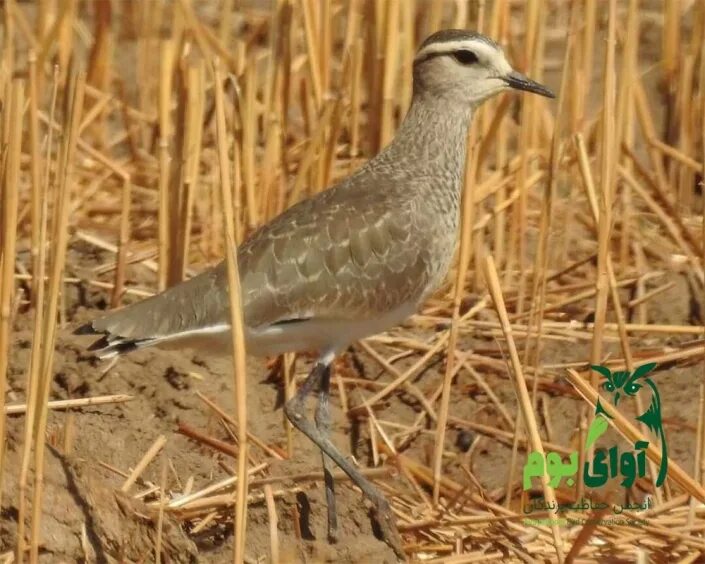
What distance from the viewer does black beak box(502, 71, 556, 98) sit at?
519cm

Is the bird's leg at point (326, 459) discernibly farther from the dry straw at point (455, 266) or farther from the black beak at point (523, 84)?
the black beak at point (523, 84)

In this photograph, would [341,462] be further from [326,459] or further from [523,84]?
[523,84]

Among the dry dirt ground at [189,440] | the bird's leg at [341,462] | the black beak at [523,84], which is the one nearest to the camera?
the dry dirt ground at [189,440]

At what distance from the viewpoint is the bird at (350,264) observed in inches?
185

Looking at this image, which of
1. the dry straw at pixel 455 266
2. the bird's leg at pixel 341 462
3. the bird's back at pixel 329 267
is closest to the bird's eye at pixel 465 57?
the dry straw at pixel 455 266

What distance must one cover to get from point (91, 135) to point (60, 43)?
1.16 m

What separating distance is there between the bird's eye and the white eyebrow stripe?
17mm

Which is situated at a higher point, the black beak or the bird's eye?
the bird's eye

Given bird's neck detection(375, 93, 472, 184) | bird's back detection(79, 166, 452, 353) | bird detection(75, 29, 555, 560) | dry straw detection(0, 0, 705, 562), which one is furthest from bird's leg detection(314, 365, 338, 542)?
bird's neck detection(375, 93, 472, 184)

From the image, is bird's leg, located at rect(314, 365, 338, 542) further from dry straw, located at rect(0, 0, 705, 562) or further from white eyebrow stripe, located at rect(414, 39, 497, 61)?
white eyebrow stripe, located at rect(414, 39, 497, 61)

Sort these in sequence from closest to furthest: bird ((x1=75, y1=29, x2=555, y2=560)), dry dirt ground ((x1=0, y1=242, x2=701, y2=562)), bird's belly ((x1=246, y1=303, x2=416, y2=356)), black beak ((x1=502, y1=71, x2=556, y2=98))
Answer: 1. dry dirt ground ((x1=0, y1=242, x2=701, y2=562))
2. bird ((x1=75, y1=29, x2=555, y2=560))
3. bird's belly ((x1=246, y1=303, x2=416, y2=356))
4. black beak ((x1=502, y1=71, x2=556, y2=98))

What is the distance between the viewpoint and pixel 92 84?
8.07 m

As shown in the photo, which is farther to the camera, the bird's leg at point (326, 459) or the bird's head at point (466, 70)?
the bird's head at point (466, 70)

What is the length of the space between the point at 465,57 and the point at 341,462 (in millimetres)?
1504
